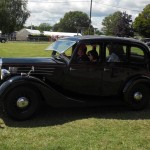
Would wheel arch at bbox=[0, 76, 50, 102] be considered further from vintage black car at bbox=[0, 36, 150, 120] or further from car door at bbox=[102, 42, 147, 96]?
car door at bbox=[102, 42, 147, 96]

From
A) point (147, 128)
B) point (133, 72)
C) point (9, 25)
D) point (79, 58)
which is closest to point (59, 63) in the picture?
point (79, 58)

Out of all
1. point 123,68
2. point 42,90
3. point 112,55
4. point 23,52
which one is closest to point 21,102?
point 42,90

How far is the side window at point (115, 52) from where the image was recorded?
8.01m

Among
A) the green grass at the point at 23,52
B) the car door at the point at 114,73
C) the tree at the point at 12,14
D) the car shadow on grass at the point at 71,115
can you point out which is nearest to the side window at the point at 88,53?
the car door at the point at 114,73

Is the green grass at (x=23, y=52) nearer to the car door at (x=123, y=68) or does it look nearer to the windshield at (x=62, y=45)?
the windshield at (x=62, y=45)

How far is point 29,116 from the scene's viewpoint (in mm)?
7176

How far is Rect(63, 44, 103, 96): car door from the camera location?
7.66 meters

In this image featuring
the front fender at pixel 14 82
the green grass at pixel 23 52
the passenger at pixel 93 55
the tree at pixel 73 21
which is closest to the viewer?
the front fender at pixel 14 82

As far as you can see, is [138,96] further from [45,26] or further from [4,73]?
[45,26]

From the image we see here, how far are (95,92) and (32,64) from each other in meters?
1.49

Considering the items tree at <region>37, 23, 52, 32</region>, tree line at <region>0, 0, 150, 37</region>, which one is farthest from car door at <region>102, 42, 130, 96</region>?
tree at <region>37, 23, 52, 32</region>

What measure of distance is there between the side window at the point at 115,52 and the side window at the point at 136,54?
0.55 feet

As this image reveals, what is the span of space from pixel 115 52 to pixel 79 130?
7.23ft

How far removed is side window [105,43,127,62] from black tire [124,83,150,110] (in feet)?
2.21
